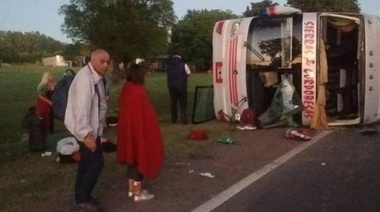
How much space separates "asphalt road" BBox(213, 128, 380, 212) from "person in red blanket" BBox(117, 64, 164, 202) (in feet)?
3.20

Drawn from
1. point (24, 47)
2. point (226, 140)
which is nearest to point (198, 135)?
point (226, 140)

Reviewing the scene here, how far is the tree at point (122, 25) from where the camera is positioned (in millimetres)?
70938

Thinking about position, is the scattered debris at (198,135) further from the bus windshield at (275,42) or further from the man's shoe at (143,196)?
the man's shoe at (143,196)

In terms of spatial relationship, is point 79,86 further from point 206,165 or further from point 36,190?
point 206,165

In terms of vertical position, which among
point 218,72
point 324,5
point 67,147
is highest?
point 324,5

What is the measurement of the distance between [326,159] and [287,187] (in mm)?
2228

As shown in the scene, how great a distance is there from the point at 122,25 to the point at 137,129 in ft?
214

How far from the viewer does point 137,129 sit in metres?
7.45

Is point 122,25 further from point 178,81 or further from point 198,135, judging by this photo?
point 198,135

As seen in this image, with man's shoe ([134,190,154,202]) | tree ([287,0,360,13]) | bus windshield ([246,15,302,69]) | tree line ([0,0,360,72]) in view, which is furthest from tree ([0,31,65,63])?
man's shoe ([134,190,154,202])

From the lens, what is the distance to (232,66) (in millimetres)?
14609

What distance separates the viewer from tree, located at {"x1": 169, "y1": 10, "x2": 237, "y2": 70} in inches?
3380

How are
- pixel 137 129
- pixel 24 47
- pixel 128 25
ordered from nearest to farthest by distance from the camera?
pixel 137 129, pixel 128 25, pixel 24 47

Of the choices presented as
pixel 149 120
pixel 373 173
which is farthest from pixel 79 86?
pixel 373 173
